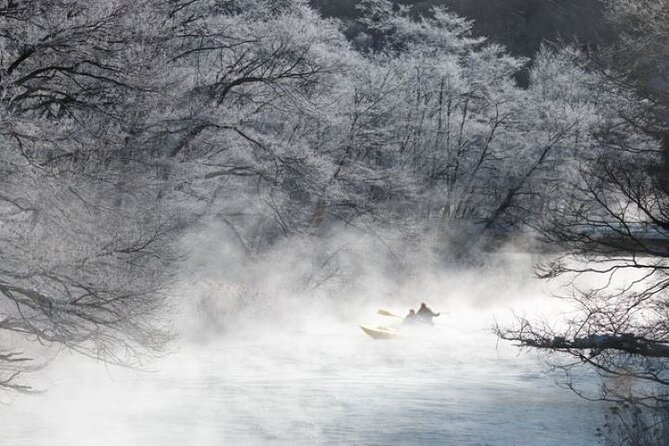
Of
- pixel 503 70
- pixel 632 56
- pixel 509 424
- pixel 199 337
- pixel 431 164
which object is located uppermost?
pixel 503 70

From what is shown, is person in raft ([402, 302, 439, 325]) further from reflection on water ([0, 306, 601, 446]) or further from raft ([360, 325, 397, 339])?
reflection on water ([0, 306, 601, 446])

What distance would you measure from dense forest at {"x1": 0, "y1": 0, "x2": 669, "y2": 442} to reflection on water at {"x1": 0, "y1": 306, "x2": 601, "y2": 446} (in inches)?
38.3

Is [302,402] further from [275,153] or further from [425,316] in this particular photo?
[425,316]

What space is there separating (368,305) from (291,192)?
15.4ft

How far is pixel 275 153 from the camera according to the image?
23.1 meters

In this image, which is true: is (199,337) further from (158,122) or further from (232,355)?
(158,122)

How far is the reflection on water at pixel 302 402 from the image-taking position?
1345 centimetres

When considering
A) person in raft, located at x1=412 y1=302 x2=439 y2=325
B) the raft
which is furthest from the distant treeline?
the raft

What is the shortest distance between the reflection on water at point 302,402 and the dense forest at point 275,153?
97cm

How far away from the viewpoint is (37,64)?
15.6m

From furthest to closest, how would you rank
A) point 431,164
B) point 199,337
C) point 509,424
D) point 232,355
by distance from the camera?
point 431,164 → point 199,337 → point 232,355 → point 509,424

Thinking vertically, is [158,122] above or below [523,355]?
above

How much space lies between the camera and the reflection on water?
1345 cm

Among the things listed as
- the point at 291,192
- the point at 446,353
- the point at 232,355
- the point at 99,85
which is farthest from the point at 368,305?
the point at 99,85
